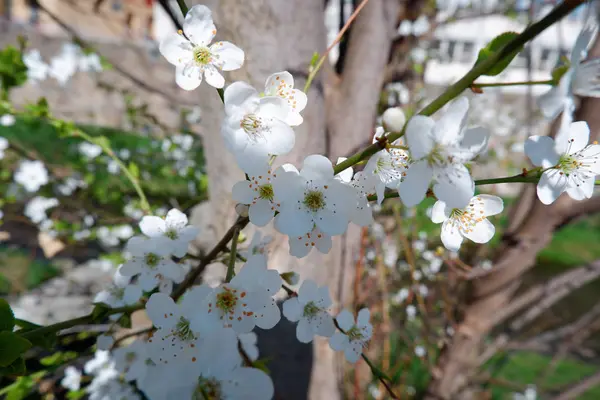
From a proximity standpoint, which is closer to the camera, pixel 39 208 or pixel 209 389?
pixel 209 389

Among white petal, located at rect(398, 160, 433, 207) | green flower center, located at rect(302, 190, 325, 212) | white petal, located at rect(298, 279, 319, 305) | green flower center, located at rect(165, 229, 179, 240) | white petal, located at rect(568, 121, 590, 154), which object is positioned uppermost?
white petal, located at rect(568, 121, 590, 154)

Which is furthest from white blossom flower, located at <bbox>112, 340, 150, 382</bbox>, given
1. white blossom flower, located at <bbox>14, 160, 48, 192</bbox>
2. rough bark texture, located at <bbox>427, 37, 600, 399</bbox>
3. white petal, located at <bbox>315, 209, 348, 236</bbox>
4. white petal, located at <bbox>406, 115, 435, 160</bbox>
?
white blossom flower, located at <bbox>14, 160, 48, 192</bbox>

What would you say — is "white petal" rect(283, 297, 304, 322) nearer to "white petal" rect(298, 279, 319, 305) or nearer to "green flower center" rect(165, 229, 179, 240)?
"white petal" rect(298, 279, 319, 305)

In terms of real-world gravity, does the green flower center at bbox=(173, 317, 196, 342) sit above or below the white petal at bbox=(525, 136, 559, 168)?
below

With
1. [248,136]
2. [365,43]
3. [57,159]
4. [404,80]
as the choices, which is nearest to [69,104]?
[57,159]

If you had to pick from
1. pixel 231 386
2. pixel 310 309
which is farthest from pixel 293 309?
pixel 231 386

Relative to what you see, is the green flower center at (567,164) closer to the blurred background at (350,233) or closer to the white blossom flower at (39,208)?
the blurred background at (350,233)

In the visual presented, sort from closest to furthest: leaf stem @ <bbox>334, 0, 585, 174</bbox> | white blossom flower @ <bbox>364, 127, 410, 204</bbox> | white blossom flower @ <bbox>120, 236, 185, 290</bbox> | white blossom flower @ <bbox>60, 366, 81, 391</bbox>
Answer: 1. leaf stem @ <bbox>334, 0, 585, 174</bbox>
2. white blossom flower @ <bbox>364, 127, 410, 204</bbox>
3. white blossom flower @ <bbox>120, 236, 185, 290</bbox>
4. white blossom flower @ <bbox>60, 366, 81, 391</bbox>

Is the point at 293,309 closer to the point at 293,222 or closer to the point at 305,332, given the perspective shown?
the point at 305,332
